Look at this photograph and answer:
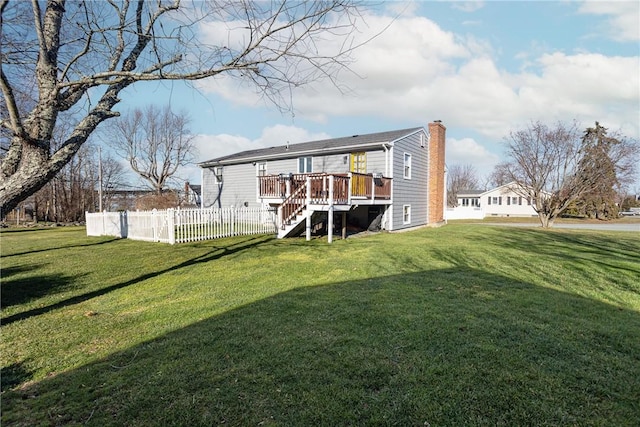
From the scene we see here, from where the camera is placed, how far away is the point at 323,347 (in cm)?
343

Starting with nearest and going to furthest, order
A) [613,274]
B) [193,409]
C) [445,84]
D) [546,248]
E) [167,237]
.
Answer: [193,409] < [613,274] < [546,248] < [167,237] < [445,84]

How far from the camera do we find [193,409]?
2.43 m

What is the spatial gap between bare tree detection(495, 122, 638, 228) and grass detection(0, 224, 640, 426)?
59.8ft

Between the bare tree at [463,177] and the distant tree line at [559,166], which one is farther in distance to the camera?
the bare tree at [463,177]

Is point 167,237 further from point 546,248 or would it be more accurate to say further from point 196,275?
point 546,248

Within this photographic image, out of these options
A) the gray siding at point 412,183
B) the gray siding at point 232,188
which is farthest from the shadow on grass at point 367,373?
the gray siding at point 232,188

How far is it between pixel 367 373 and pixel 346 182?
10368 millimetres

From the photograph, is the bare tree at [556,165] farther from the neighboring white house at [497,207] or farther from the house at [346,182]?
the neighboring white house at [497,207]

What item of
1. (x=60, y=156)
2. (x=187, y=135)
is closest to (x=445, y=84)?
(x=60, y=156)

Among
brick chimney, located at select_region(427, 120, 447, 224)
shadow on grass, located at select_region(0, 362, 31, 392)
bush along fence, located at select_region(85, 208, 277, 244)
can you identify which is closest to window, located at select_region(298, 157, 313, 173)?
bush along fence, located at select_region(85, 208, 277, 244)

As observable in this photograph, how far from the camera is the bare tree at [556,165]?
72.3ft

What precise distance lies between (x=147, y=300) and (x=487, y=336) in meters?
4.94

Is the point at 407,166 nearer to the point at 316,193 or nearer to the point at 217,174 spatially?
the point at 316,193

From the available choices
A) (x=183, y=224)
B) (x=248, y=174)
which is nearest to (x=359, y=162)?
(x=248, y=174)
